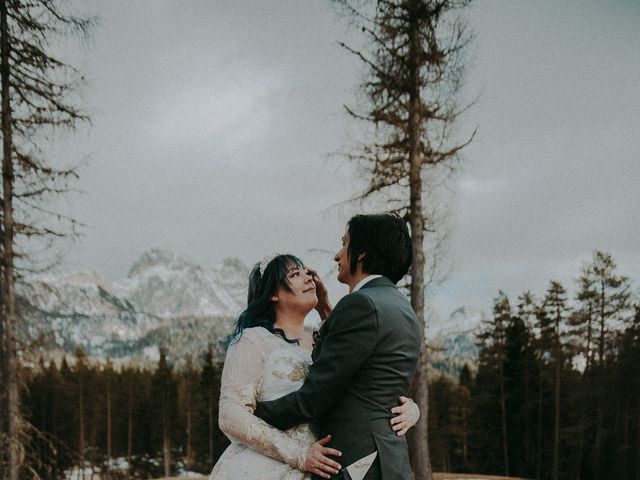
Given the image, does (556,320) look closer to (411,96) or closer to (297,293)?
(411,96)

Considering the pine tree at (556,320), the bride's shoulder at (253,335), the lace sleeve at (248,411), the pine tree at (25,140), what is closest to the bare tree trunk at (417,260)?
the pine tree at (25,140)

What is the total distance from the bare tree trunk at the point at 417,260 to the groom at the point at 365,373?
7.05 m

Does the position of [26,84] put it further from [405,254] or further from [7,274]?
[405,254]

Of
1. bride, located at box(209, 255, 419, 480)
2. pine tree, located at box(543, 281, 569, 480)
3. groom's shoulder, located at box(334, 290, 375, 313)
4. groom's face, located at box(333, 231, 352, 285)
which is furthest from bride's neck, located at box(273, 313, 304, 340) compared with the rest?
pine tree, located at box(543, 281, 569, 480)

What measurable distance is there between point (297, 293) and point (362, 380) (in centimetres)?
72

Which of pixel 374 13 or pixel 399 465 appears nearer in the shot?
pixel 399 465

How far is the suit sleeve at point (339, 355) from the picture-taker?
2.40 metres

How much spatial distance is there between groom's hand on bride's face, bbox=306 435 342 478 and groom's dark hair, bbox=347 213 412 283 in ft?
2.47

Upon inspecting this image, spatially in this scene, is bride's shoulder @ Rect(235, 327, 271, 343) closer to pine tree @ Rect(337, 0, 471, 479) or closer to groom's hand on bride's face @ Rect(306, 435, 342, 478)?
groom's hand on bride's face @ Rect(306, 435, 342, 478)

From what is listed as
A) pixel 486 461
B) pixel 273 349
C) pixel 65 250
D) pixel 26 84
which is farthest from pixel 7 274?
pixel 486 461

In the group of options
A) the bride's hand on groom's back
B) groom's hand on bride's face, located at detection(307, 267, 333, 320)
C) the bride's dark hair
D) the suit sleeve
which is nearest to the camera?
the suit sleeve

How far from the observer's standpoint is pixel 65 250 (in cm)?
1031

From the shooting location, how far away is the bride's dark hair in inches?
119

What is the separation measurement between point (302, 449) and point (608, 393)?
23.5m
